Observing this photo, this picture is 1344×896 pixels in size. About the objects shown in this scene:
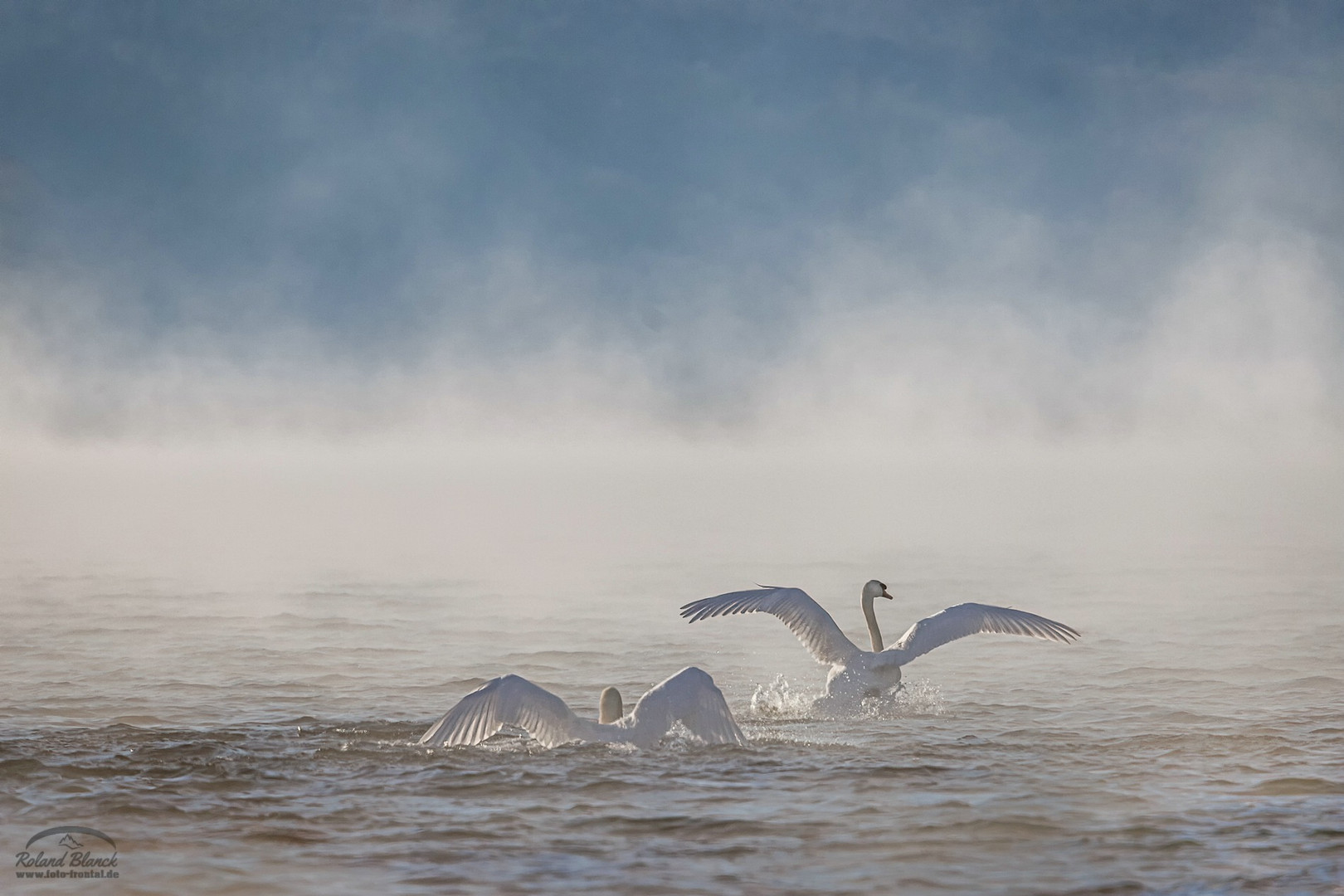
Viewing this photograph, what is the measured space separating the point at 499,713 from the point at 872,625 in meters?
6.87

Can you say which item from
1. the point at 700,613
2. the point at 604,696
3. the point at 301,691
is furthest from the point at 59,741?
the point at 700,613

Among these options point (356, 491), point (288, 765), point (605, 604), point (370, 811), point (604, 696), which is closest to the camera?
point (370, 811)

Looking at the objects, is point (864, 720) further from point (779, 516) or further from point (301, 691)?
point (779, 516)

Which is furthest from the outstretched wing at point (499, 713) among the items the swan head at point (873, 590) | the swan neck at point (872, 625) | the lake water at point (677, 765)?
the swan head at point (873, 590)

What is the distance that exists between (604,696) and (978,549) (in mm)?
31559

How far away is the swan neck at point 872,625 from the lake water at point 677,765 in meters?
0.93

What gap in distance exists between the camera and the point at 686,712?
15.0 meters

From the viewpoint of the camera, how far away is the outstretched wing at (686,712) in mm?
14883

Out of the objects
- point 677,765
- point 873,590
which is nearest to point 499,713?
point 677,765

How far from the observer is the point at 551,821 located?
12617 mm

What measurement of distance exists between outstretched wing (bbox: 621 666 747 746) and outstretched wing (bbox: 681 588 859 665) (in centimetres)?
280

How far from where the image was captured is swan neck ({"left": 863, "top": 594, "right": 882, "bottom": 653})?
19.4 meters

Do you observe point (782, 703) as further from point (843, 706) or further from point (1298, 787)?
point (1298, 787)

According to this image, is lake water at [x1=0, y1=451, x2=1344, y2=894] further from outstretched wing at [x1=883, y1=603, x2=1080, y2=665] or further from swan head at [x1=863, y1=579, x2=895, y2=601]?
swan head at [x1=863, y1=579, x2=895, y2=601]
